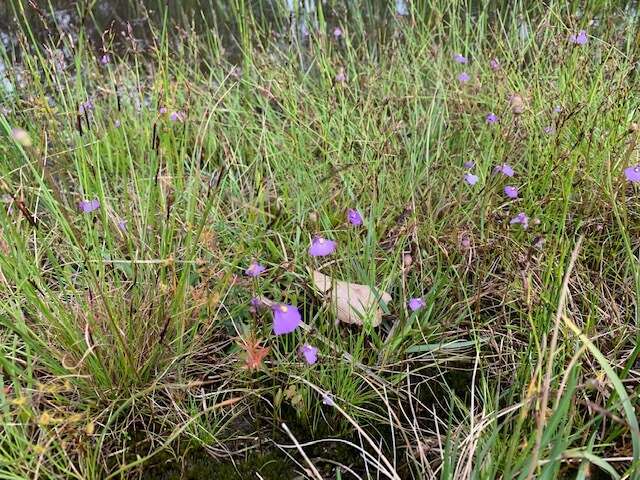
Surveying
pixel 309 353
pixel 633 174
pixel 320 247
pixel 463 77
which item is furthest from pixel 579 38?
pixel 309 353

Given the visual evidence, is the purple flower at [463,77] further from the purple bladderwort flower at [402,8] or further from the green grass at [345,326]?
the purple bladderwort flower at [402,8]

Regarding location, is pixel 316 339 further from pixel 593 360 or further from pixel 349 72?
pixel 349 72

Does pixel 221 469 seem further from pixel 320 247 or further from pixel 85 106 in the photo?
pixel 85 106

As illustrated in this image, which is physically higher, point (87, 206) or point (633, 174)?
point (87, 206)

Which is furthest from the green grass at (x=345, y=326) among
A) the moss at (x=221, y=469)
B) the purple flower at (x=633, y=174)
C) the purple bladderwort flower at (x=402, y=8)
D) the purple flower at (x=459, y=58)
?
the purple bladderwort flower at (x=402, y=8)

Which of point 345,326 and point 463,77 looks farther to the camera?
point 463,77

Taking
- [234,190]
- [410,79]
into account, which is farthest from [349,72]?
[234,190]
